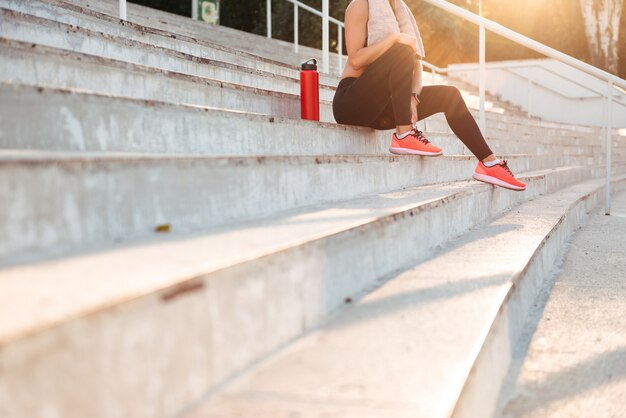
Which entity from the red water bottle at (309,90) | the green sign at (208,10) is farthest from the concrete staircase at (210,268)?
the green sign at (208,10)

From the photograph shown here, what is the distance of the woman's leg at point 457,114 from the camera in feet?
11.0

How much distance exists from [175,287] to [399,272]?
1036mm

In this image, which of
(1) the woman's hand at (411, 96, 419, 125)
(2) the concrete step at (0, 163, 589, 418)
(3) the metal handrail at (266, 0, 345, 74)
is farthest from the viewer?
(3) the metal handrail at (266, 0, 345, 74)

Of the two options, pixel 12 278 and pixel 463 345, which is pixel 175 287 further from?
pixel 463 345

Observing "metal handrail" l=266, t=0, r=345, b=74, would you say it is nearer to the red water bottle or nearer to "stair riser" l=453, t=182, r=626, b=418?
the red water bottle

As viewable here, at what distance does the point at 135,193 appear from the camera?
1.35 meters

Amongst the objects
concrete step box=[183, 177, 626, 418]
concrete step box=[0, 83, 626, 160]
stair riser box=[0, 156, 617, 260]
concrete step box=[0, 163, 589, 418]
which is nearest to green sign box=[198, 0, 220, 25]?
concrete step box=[0, 83, 626, 160]

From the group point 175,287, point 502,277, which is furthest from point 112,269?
point 502,277

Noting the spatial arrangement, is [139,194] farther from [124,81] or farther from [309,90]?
[309,90]

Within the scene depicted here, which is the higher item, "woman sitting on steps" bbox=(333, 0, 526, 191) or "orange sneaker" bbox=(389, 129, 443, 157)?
"woman sitting on steps" bbox=(333, 0, 526, 191)

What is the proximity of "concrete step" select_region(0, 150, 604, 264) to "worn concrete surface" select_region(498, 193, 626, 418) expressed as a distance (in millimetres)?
783

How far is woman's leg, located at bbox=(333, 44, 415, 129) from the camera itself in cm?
301

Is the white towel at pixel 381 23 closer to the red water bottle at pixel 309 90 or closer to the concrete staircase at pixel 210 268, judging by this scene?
the red water bottle at pixel 309 90

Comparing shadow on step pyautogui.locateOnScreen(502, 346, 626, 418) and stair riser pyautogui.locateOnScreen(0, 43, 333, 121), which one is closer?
shadow on step pyautogui.locateOnScreen(502, 346, 626, 418)
